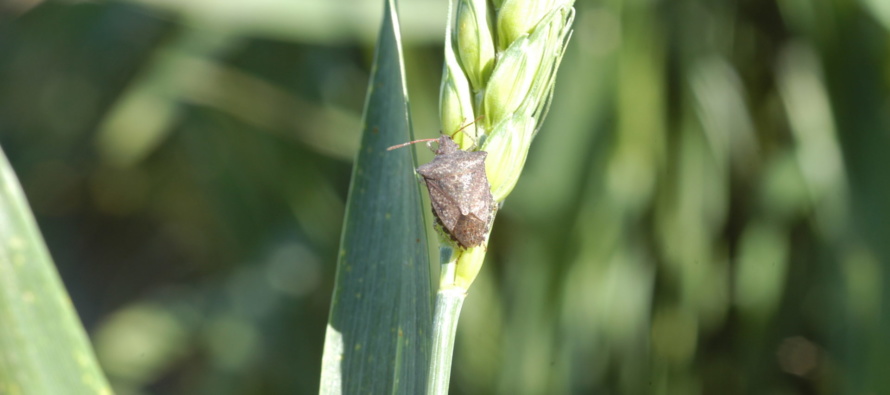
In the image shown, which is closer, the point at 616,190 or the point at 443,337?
the point at 443,337

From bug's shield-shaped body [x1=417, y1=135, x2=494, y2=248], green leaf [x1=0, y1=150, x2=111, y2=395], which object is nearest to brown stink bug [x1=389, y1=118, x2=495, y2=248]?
bug's shield-shaped body [x1=417, y1=135, x2=494, y2=248]

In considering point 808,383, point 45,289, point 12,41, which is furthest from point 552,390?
point 12,41

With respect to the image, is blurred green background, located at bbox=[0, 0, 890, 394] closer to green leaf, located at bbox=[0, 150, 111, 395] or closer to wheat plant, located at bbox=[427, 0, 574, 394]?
wheat plant, located at bbox=[427, 0, 574, 394]

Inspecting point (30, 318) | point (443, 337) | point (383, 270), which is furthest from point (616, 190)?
point (30, 318)

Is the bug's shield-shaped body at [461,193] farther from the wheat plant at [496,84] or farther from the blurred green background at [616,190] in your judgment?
the blurred green background at [616,190]

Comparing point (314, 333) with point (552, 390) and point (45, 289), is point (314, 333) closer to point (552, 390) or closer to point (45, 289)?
point (552, 390)

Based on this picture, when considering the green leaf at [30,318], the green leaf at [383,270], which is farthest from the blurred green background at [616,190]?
the green leaf at [30,318]

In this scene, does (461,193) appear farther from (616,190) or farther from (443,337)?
(616,190)
